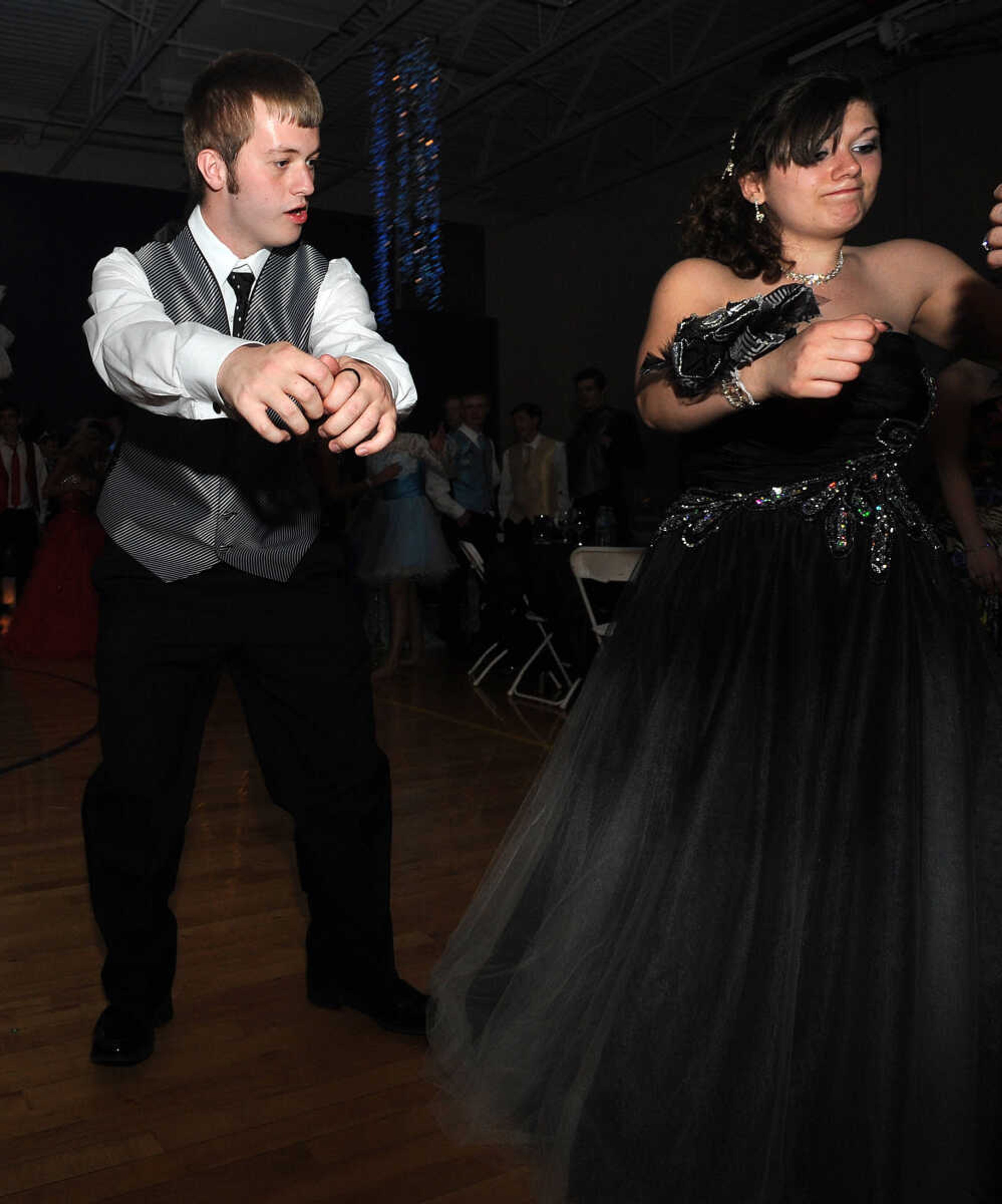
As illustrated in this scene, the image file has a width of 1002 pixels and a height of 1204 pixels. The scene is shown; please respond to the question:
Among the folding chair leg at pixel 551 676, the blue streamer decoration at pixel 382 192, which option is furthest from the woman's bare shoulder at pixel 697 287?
the blue streamer decoration at pixel 382 192

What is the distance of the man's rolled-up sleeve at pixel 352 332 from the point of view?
1523mm

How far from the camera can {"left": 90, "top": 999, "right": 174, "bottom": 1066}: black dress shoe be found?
1908mm

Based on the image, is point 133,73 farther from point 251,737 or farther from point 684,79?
point 251,737

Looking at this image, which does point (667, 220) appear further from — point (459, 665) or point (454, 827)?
point (454, 827)

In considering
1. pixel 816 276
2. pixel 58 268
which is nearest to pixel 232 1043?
pixel 816 276

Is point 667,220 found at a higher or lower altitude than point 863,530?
higher

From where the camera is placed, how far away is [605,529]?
5.77 metres

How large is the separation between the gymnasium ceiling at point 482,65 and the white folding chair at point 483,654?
377 centimetres

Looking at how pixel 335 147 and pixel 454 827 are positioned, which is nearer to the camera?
pixel 454 827

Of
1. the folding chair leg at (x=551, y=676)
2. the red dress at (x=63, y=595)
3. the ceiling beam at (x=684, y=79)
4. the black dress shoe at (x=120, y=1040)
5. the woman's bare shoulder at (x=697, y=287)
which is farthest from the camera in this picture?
the ceiling beam at (x=684, y=79)

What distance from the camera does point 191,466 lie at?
66.1 inches

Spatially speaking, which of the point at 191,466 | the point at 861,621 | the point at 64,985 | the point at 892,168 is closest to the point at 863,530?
the point at 861,621

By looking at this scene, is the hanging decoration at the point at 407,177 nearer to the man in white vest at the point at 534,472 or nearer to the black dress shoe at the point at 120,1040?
the man in white vest at the point at 534,472

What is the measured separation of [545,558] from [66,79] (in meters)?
6.96
